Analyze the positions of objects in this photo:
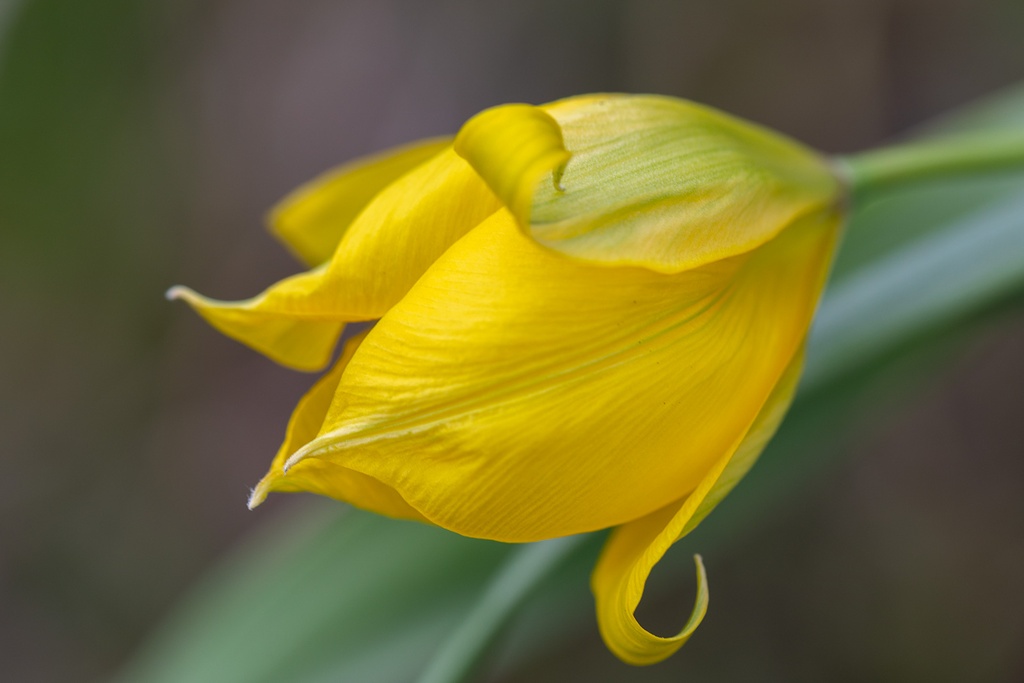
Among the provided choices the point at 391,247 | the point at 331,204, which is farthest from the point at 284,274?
the point at 391,247

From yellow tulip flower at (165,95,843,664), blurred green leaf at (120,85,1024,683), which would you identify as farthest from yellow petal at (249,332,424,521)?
blurred green leaf at (120,85,1024,683)

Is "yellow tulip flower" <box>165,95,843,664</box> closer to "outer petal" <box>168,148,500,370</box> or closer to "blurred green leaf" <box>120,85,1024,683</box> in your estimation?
"outer petal" <box>168,148,500,370</box>

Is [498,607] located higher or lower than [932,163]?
lower

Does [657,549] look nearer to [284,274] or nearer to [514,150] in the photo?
[514,150]

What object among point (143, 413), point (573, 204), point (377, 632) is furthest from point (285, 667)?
point (143, 413)

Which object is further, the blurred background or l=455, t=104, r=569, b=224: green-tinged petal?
the blurred background

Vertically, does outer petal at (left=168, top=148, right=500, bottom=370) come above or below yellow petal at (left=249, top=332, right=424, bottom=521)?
above

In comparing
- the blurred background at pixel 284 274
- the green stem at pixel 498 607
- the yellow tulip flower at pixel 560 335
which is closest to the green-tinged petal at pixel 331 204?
the yellow tulip flower at pixel 560 335

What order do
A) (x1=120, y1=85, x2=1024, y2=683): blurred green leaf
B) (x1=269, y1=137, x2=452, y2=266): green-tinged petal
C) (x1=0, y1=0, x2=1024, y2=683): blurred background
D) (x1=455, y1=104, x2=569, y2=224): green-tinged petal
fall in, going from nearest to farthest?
(x1=455, y1=104, x2=569, y2=224): green-tinged petal < (x1=269, y1=137, x2=452, y2=266): green-tinged petal < (x1=120, y1=85, x2=1024, y2=683): blurred green leaf < (x1=0, y1=0, x2=1024, y2=683): blurred background
